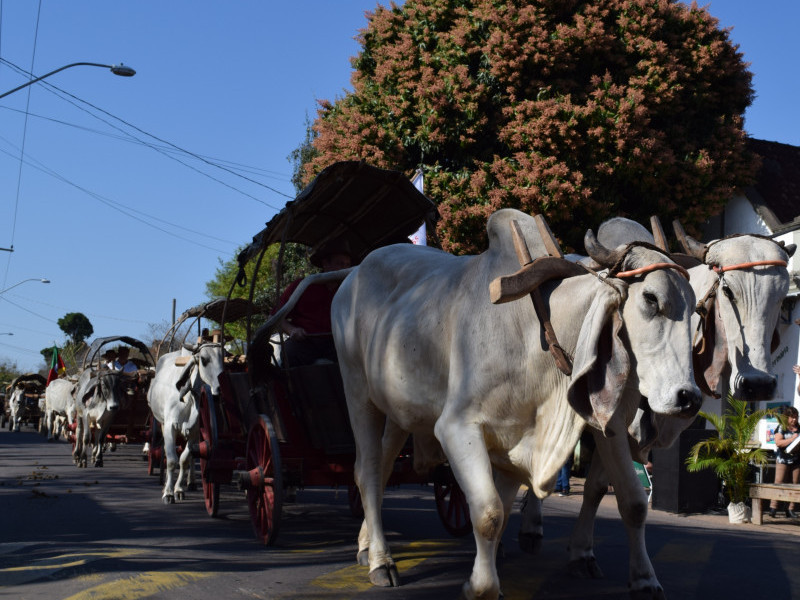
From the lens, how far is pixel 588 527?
6234 mm

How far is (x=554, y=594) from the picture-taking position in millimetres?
5570

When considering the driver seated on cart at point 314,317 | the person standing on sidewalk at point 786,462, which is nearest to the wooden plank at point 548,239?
the driver seated on cart at point 314,317

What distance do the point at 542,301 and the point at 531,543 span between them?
3026mm

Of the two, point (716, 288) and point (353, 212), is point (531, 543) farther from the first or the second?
point (353, 212)

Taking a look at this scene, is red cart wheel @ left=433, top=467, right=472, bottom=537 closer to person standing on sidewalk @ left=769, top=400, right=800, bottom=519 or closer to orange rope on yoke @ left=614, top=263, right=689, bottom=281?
orange rope on yoke @ left=614, top=263, right=689, bottom=281

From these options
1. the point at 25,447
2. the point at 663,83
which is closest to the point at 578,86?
the point at 663,83

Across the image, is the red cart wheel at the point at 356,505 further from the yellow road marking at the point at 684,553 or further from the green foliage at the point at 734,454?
the green foliage at the point at 734,454

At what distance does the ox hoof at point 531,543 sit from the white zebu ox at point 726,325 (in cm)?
108

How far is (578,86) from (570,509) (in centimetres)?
754

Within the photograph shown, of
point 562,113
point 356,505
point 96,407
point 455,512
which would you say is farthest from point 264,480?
point 96,407

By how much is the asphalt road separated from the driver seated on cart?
5.22 feet

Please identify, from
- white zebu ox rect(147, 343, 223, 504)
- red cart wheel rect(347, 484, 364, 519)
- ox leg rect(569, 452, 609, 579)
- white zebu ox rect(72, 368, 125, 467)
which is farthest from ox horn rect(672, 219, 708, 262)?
white zebu ox rect(72, 368, 125, 467)

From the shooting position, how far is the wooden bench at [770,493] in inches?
408

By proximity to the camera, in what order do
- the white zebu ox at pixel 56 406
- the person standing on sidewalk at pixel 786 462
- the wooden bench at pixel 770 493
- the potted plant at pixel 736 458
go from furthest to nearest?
the white zebu ox at pixel 56 406 → the person standing on sidewalk at pixel 786 462 → the potted plant at pixel 736 458 → the wooden bench at pixel 770 493
